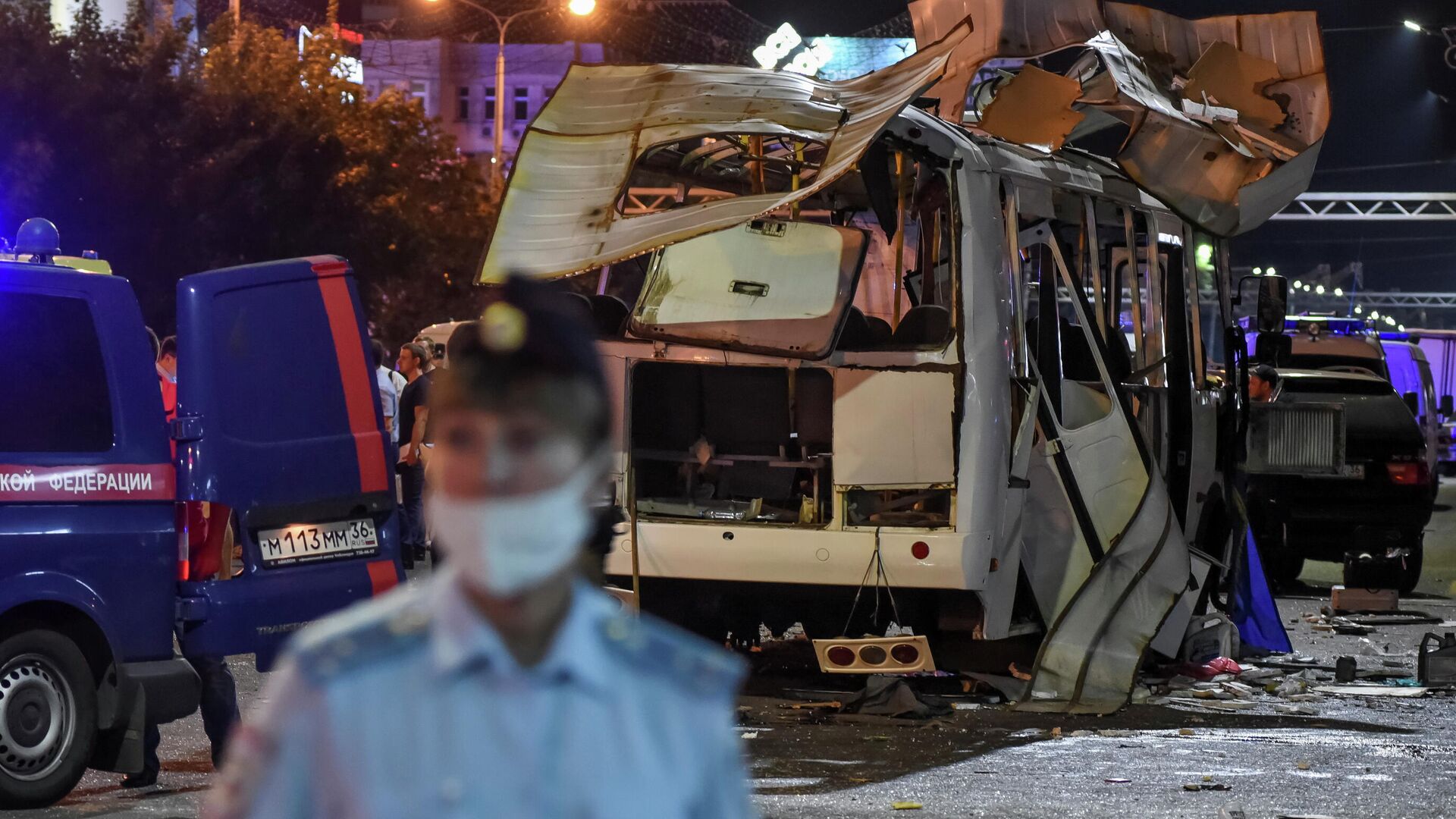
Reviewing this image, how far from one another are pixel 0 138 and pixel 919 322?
23.3m

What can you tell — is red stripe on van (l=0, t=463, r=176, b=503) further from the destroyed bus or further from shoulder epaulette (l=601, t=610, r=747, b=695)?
shoulder epaulette (l=601, t=610, r=747, b=695)

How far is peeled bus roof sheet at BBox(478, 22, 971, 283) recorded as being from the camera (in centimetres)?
868

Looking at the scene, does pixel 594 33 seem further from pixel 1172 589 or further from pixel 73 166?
pixel 1172 589

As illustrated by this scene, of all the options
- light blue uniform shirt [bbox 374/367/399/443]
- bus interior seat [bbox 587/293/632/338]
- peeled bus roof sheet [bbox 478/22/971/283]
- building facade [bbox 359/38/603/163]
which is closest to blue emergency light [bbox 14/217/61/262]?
peeled bus roof sheet [bbox 478/22/971/283]

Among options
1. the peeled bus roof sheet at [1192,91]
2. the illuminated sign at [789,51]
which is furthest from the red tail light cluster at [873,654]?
the illuminated sign at [789,51]

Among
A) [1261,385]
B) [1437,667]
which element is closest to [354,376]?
[1437,667]

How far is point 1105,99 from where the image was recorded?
34.2 ft

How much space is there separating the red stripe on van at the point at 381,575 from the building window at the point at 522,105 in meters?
83.6

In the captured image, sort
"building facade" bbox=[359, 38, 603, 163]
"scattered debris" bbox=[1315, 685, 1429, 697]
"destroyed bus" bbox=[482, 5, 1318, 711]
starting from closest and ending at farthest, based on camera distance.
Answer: "destroyed bus" bbox=[482, 5, 1318, 711] < "scattered debris" bbox=[1315, 685, 1429, 697] < "building facade" bbox=[359, 38, 603, 163]

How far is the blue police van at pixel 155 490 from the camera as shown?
270 inches

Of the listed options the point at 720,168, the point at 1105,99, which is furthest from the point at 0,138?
the point at 1105,99

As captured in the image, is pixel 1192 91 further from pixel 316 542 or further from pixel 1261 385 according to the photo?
pixel 316 542

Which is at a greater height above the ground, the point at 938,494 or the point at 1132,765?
the point at 938,494

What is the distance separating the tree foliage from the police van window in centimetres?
1981
